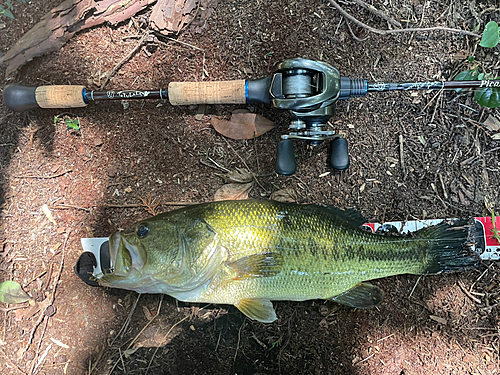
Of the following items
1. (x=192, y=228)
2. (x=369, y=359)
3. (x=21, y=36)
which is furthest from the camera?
(x=21, y=36)

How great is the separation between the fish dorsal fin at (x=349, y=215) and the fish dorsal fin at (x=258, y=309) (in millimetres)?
883

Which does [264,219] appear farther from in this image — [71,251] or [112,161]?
[71,251]

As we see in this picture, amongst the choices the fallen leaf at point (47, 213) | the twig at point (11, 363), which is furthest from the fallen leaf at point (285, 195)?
the twig at point (11, 363)

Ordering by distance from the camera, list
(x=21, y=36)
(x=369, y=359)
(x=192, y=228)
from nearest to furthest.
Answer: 1. (x=192, y=228)
2. (x=369, y=359)
3. (x=21, y=36)

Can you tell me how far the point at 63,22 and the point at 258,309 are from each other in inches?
119

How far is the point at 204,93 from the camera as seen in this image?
8.49 ft

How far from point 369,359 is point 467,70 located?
271 centimetres

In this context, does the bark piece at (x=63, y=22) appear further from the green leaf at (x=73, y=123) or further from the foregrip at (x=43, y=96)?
the green leaf at (x=73, y=123)

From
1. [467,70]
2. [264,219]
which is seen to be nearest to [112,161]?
[264,219]

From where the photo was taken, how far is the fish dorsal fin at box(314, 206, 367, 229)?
2.51 metres

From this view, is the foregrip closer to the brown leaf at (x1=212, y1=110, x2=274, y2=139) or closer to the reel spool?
the brown leaf at (x1=212, y1=110, x2=274, y2=139)

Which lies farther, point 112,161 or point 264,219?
point 112,161

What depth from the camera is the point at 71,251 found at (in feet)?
9.29

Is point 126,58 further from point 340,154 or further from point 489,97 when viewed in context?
point 489,97
